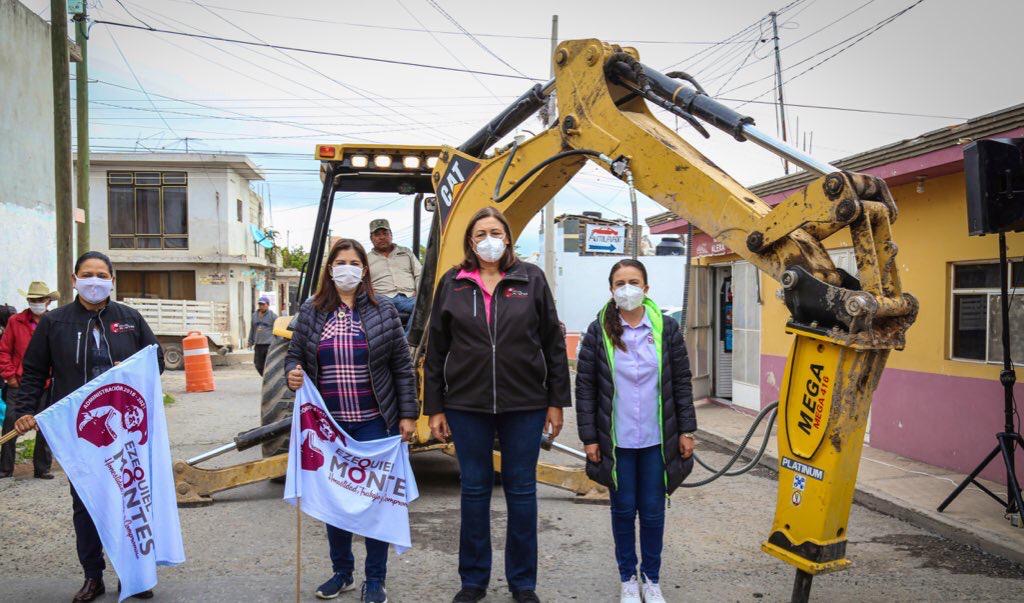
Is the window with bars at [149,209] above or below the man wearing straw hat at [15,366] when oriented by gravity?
above

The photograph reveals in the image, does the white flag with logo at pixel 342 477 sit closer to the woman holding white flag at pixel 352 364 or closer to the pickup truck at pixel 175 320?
the woman holding white flag at pixel 352 364

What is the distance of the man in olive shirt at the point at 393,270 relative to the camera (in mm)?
6828

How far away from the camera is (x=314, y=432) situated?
169 inches

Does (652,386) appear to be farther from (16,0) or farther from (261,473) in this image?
(16,0)

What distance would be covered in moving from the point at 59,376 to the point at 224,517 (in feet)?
7.09

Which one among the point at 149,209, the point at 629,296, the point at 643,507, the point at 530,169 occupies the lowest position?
the point at 643,507

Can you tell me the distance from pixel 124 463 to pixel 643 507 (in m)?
2.79

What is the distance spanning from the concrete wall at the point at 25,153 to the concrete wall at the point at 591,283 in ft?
80.4

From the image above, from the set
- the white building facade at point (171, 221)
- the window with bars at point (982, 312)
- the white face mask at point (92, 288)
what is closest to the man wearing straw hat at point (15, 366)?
the white face mask at point (92, 288)

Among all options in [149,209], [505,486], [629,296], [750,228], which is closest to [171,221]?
[149,209]

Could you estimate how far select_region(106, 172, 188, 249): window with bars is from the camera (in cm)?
2923

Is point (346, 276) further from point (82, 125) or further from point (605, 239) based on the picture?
point (605, 239)

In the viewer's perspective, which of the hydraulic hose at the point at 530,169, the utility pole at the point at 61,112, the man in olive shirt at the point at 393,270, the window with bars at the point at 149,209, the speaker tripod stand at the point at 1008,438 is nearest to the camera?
the hydraulic hose at the point at 530,169

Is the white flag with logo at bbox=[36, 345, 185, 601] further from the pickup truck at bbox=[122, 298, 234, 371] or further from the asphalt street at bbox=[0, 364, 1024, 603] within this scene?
the pickup truck at bbox=[122, 298, 234, 371]
